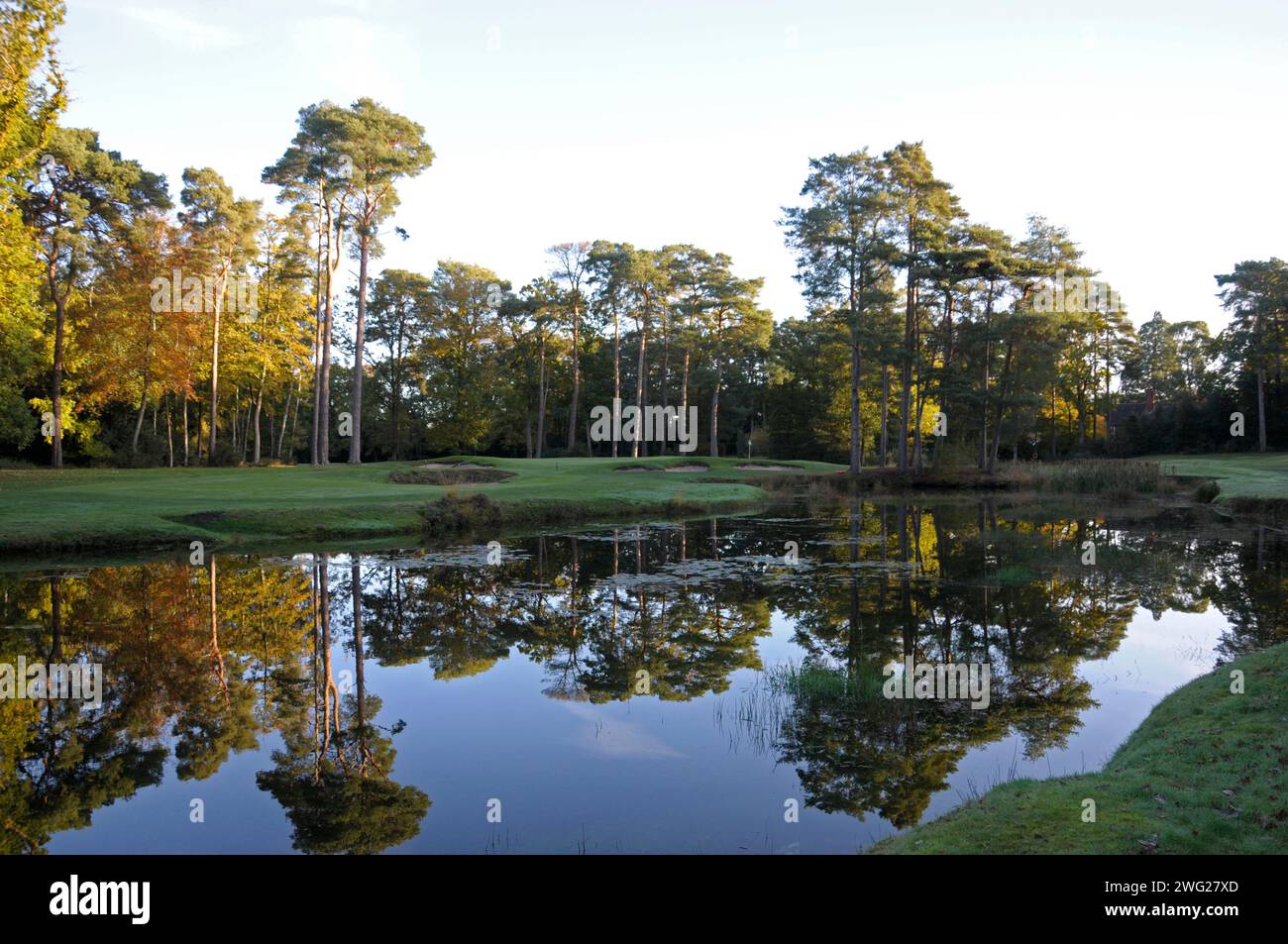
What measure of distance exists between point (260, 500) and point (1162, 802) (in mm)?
22359

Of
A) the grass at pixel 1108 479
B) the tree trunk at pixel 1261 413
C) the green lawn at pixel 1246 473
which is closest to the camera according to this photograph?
the green lawn at pixel 1246 473

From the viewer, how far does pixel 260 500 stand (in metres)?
22.0

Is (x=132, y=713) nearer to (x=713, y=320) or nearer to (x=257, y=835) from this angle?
(x=257, y=835)

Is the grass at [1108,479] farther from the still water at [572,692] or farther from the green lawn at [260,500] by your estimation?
the still water at [572,692]

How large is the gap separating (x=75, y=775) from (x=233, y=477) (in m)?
24.0

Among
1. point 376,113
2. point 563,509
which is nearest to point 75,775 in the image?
point 563,509

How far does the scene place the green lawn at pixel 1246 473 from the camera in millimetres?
25531

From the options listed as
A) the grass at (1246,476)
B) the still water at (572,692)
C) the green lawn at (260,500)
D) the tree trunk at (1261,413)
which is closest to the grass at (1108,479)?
the grass at (1246,476)

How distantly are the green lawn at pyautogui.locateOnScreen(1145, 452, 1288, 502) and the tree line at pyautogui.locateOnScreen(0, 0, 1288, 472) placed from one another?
722 cm

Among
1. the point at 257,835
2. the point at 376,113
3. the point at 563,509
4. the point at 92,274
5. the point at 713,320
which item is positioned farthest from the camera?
the point at 713,320

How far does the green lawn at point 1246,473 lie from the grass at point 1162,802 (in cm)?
2313

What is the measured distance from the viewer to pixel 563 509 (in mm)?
25172

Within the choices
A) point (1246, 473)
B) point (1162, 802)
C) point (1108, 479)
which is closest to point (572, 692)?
point (1162, 802)

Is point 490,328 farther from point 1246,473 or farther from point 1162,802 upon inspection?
point 1162,802
